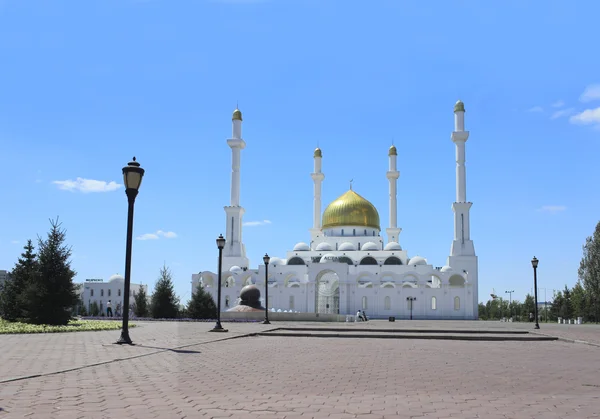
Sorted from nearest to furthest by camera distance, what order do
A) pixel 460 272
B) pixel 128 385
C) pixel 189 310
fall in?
pixel 128 385
pixel 189 310
pixel 460 272

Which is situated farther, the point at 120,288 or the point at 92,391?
Result: the point at 120,288

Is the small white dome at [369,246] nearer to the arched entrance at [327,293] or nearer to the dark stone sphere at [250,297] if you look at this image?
the arched entrance at [327,293]

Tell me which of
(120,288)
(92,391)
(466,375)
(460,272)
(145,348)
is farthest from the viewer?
(120,288)

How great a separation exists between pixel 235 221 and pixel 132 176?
46971 millimetres

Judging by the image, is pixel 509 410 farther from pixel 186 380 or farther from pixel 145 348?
pixel 145 348

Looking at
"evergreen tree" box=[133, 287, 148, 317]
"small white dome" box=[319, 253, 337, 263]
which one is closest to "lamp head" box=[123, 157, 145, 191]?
"evergreen tree" box=[133, 287, 148, 317]

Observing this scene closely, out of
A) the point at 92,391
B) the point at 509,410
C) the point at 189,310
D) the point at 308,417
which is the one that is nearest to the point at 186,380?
the point at 92,391

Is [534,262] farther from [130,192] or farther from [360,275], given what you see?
[360,275]

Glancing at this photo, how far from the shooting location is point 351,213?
67.9 m

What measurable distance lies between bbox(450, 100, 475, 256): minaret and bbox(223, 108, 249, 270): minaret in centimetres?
2079

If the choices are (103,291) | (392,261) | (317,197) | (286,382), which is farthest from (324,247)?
(286,382)

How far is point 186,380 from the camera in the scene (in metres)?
8.62

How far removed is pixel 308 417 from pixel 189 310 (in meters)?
34.5

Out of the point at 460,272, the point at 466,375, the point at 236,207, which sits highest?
the point at 236,207
